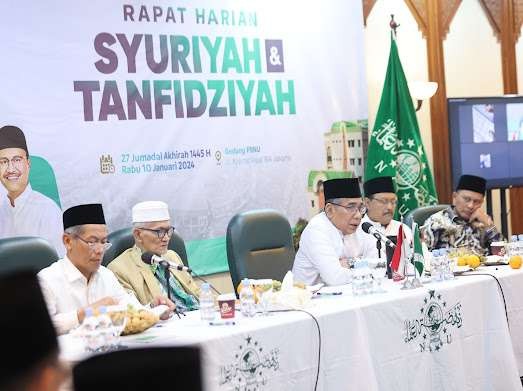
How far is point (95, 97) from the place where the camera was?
514cm

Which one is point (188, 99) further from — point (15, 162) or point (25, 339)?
point (25, 339)

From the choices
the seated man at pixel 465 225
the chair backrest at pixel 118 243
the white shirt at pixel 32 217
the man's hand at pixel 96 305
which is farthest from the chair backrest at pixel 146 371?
the seated man at pixel 465 225

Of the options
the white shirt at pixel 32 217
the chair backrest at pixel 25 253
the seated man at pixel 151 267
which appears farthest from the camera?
the white shirt at pixel 32 217

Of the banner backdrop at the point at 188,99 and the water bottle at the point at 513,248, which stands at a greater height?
the banner backdrop at the point at 188,99

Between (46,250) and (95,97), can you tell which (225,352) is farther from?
(95,97)

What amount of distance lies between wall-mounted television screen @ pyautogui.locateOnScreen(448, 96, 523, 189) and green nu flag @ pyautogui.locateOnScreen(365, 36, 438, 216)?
308 mm

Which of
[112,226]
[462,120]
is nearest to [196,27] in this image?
[112,226]

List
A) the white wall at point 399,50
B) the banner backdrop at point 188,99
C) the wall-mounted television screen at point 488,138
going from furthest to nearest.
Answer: the white wall at point 399,50 < the wall-mounted television screen at point 488,138 < the banner backdrop at point 188,99

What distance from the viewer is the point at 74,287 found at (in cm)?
369

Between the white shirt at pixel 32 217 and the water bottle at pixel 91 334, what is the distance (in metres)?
1.84

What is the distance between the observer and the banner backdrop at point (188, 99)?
16.2 feet

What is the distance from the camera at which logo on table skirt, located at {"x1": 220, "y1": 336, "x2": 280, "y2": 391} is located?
316cm

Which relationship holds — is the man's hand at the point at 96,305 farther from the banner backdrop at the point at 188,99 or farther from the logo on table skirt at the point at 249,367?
the banner backdrop at the point at 188,99

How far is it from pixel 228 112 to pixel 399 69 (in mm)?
1775
